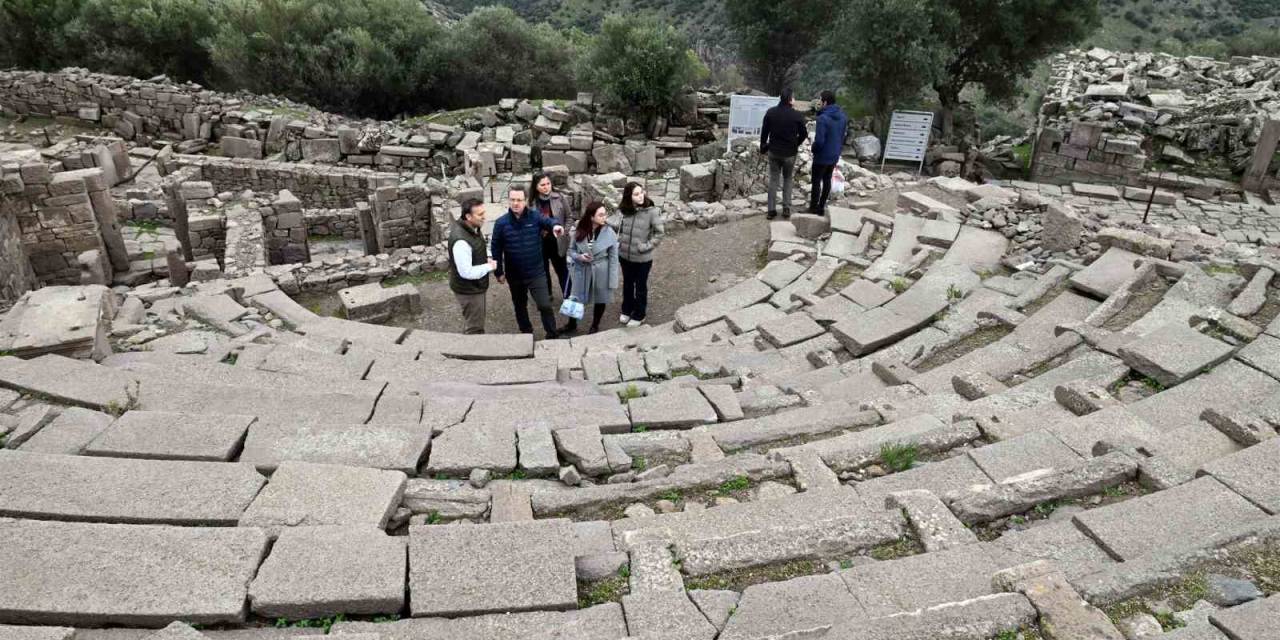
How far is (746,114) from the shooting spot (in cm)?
2047

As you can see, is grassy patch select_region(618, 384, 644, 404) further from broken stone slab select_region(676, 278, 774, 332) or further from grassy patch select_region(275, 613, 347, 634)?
grassy patch select_region(275, 613, 347, 634)

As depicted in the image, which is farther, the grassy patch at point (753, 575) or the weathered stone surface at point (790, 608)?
the grassy patch at point (753, 575)

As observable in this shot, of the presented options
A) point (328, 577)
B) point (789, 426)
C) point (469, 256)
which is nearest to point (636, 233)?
point (469, 256)

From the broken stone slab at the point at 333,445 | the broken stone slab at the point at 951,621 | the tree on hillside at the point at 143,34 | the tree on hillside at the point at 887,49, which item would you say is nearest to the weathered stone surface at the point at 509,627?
the broken stone slab at the point at 951,621

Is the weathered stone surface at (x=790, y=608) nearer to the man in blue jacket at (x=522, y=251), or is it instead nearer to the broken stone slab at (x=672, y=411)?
the broken stone slab at (x=672, y=411)

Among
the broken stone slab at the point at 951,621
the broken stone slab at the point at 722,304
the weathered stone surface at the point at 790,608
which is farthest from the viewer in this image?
the broken stone slab at the point at 722,304

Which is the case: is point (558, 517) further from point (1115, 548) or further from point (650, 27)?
point (650, 27)

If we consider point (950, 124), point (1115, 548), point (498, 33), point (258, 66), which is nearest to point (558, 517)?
point (1115, 548)

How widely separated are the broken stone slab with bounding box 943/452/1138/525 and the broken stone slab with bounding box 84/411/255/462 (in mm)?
4876

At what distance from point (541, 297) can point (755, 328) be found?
277 centimetres

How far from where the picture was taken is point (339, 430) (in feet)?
18.2

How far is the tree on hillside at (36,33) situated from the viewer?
3027 cm

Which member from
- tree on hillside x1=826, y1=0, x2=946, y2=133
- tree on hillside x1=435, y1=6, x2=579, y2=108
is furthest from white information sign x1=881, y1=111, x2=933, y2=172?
tree on hillside x1=435, y1=6, x2=579, y2=108

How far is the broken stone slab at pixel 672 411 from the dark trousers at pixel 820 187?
271 inches
